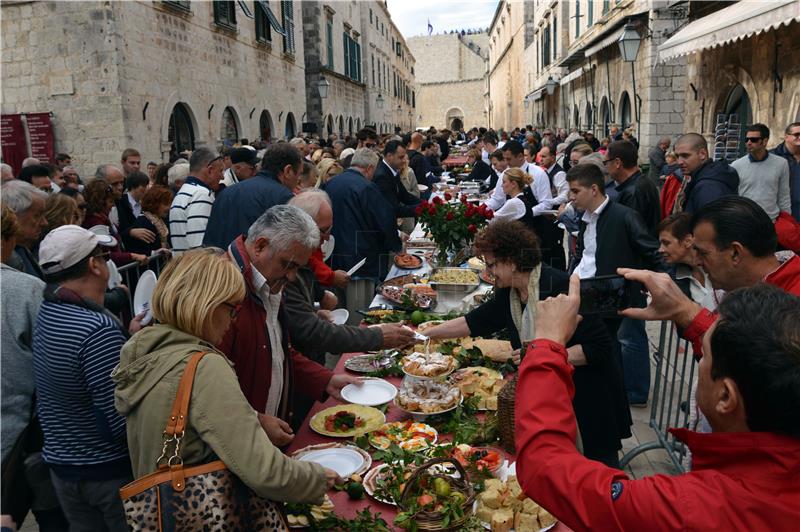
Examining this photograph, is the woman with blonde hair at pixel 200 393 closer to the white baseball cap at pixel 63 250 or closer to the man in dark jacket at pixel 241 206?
the white baseball cap at pixel 63 250

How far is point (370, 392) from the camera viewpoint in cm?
333

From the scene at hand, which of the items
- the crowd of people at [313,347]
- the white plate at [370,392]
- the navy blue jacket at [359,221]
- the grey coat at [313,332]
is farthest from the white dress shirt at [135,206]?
the white plate at [370,392]

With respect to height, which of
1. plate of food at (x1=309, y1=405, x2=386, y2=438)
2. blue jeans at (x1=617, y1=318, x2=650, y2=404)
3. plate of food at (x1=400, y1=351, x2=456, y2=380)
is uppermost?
plate of food at (x1=400, y1=351, x2=456, y2=380)

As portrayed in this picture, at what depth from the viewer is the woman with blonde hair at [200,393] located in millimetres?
1817

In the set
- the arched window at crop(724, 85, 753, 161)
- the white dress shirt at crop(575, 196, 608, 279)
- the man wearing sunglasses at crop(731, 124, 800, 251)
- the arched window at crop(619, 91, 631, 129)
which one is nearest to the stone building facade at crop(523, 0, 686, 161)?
the arched window at crop(619, 91, 631, 129)

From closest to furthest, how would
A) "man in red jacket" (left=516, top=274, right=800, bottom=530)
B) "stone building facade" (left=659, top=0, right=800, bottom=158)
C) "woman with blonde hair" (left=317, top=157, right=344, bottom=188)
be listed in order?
"man in red jacket" (left=516, top=274, right=800, bottom=530)
"woman with blonde hair" (left=317, top=157, right=344, bottom=188)
"stone building facade" (left=659, top=0, right=800, bottom=158)

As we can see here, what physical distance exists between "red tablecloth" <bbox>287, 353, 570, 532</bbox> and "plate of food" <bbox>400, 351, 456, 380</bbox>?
0.21 metres

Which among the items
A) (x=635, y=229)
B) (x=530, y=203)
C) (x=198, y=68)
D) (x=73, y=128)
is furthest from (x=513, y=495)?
(x=198, y=68)

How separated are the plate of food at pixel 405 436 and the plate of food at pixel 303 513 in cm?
48

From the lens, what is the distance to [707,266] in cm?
264

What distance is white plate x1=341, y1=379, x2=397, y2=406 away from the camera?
323 centimetres

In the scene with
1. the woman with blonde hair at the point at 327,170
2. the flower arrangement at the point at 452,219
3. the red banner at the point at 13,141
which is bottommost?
the flower arrangement at the point at 452,219

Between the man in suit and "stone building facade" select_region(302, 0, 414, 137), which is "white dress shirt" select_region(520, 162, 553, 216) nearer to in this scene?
the man in suit

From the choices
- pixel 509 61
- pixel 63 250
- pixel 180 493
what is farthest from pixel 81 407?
pixel 509 61
